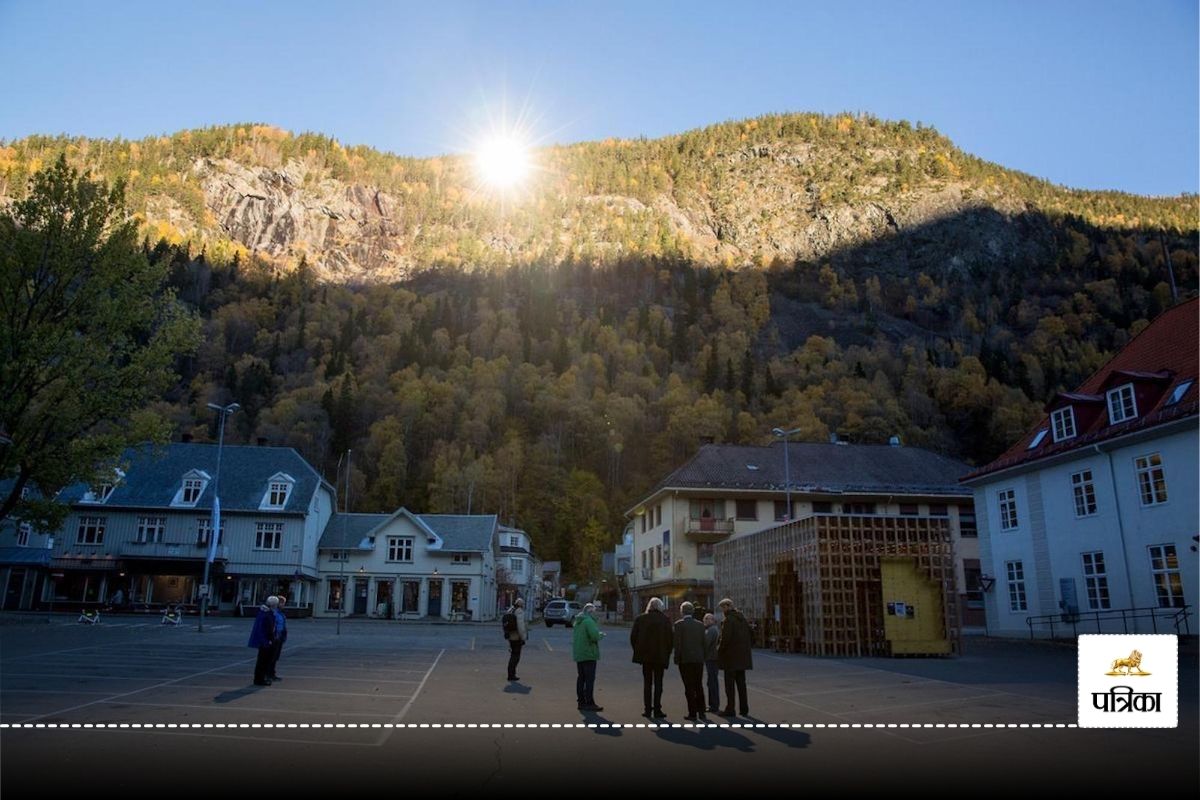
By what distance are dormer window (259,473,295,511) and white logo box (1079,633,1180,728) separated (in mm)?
52590

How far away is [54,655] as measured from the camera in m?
18.1

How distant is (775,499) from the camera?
49.9 metres

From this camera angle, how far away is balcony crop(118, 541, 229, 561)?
51.8 m

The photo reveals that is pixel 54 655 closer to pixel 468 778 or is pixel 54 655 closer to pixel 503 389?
pixel 468 778

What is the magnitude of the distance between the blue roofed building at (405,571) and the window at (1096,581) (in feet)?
132

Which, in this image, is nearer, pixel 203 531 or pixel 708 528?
pixel 708 528

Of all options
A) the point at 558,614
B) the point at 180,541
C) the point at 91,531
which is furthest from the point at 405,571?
the point at 91,531

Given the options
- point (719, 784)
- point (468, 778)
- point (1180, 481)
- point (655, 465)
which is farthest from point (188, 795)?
point (655, 465)

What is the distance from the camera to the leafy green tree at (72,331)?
2120cm

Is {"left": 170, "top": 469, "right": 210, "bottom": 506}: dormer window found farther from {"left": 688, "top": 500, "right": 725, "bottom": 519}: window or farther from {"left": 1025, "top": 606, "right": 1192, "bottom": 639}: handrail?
{"left": 1025, "top": 606, "right": 1192, "bottom": 639}: handrail

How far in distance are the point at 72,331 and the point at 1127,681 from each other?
2510 centimetres

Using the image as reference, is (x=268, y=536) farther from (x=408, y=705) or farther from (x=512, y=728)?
(x=512, y=728)

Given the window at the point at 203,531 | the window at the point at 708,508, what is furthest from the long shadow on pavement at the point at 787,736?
the window at the point at 203,531

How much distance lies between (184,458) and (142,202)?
16767 cm
